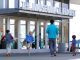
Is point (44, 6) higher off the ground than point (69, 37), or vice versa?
point (44, 6)

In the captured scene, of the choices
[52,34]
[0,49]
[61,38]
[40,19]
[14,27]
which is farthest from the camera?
[61,38]

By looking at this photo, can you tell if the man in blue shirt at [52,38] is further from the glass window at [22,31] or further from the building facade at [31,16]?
the glass window at [22,31]

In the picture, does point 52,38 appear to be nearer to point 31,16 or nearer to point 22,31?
point 22,31

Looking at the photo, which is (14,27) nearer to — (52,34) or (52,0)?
(52,0)

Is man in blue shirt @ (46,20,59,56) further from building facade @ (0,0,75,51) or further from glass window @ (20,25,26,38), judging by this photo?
glass window @ (20,25,26,38)

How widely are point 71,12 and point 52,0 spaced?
227 cm

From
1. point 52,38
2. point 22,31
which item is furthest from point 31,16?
point 52,38

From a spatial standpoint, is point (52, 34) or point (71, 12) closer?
point (52, 34)

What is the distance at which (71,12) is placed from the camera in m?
36.6

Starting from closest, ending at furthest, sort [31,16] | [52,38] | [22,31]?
[52,38]
[22,31]
[31,16]

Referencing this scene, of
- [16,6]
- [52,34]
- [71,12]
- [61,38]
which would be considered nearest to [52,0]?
[71,12]

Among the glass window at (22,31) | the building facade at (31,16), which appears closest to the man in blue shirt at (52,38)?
the building facade at (31,16)

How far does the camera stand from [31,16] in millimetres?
33375

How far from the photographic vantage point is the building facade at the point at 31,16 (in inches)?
1175
